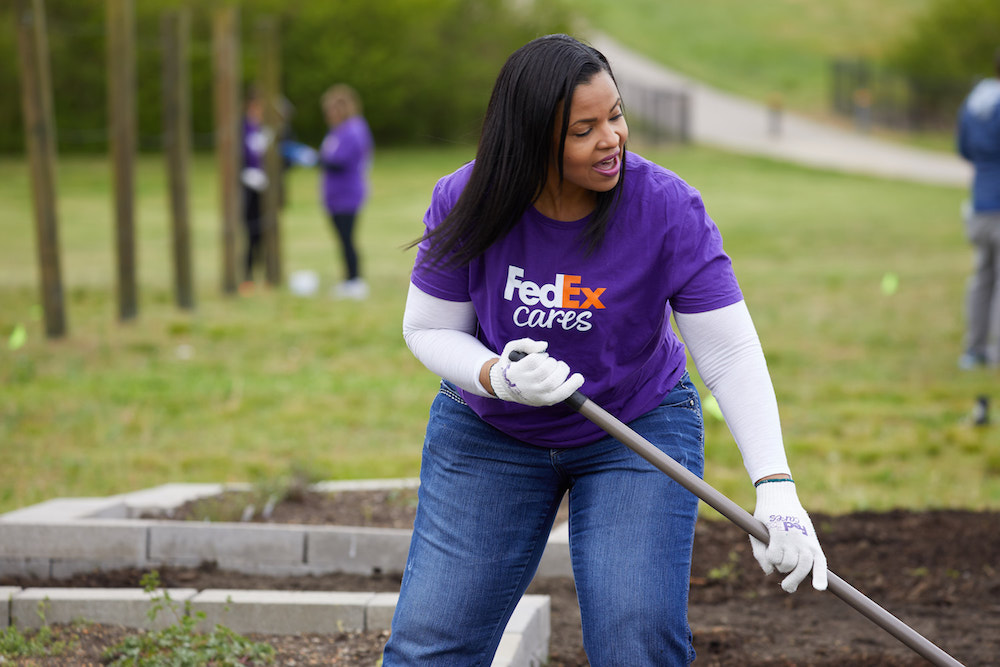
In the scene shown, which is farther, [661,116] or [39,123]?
[661,116]

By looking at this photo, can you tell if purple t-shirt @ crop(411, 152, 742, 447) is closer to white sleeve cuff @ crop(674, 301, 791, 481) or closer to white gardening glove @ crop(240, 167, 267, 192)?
white sleeve cuff @ crop(674, 301, 791, 481)

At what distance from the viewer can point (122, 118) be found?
9.37 meters

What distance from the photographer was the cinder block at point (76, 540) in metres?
4.29

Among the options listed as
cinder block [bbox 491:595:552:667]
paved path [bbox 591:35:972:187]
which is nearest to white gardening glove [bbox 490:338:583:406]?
cinder block [bbox 491:595:552:667]

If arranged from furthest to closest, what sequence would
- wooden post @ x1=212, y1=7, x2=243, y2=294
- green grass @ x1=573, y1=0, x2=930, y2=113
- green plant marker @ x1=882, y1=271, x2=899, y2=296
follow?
1. green grass @ x1=573, y1=0, x2=930, y2=113
2. green plant marker @ x1=882, y1=271, x2=899, y2=296
3. wooden post @ x1=212, y1=7, x2=243, y2=294

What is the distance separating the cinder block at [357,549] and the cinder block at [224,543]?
0.19 ft

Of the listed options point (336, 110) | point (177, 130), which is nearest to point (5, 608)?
point (177, 130)

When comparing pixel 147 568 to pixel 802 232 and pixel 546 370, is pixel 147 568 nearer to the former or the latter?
pixel 546 370

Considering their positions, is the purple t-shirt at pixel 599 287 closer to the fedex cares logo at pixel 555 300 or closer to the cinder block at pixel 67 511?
the fedex cares logo at pixel 555 300

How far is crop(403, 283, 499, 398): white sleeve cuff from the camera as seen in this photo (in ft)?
8.57

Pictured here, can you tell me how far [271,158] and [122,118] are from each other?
303cm

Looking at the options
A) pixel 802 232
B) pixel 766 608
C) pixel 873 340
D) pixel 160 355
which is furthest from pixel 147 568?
pixel 802 232

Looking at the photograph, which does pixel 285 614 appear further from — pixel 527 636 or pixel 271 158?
pixel 271 158

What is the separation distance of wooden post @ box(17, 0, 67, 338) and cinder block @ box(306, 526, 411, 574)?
5096 millimetres
